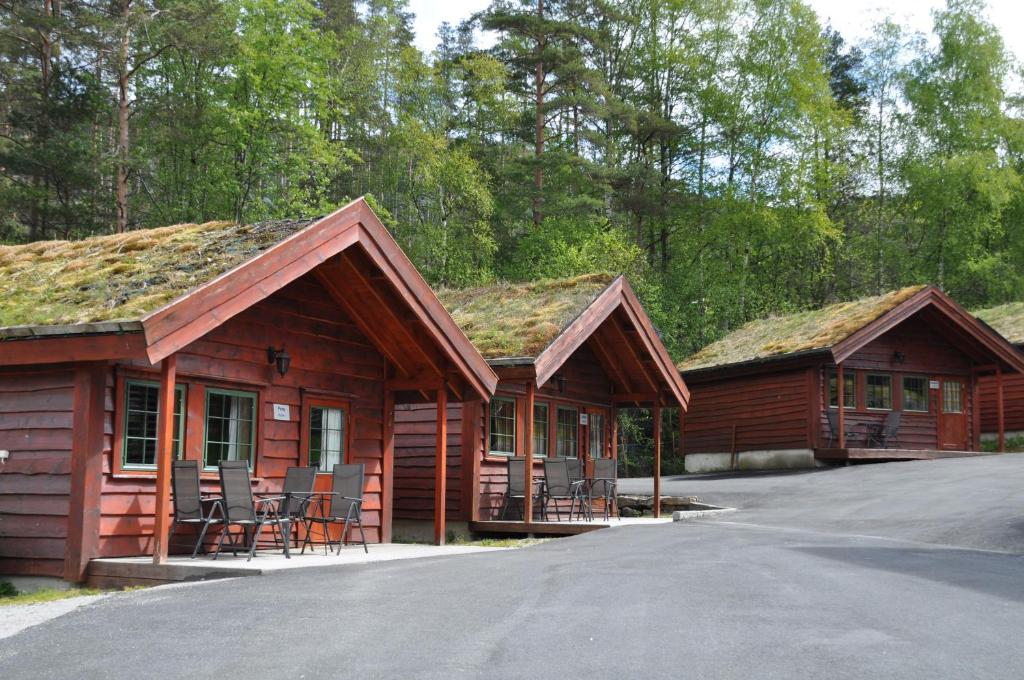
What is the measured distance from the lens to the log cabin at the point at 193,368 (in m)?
10.4

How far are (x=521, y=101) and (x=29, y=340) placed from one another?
102 feet

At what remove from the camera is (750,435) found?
97.0ft

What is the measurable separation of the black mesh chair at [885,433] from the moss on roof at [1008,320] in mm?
6326

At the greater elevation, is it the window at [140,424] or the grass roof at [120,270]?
the grass roof at [120,270]

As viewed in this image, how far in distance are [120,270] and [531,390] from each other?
21.8 feet

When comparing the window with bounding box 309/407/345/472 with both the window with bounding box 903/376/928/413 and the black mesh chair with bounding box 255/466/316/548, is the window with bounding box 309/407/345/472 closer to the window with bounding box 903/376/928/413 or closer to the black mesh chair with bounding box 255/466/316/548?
the black mesh chair with bounding box 255/466/316/548

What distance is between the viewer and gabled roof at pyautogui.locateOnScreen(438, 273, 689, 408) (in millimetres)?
16312

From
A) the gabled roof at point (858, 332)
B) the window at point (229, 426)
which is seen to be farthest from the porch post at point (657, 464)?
the window at point (229, 426)

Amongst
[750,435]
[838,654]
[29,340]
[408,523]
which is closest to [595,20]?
[750,435]

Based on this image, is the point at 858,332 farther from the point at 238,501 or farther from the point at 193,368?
the point at 238,501

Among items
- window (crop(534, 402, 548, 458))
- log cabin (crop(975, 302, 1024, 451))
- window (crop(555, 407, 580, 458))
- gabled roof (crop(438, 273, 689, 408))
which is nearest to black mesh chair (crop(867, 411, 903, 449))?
log cabin (crop(975, 302, 1024, 451))

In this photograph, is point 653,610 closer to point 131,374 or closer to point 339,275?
point 131,374

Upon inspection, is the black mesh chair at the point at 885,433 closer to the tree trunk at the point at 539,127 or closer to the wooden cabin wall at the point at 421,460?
the wooden cabin wall at the point at 421,460

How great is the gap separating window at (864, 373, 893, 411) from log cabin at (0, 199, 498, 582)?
1602 cm
